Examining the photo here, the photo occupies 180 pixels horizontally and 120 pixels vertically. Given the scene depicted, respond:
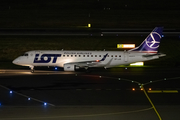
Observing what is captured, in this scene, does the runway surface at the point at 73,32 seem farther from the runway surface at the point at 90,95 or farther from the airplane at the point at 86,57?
the runway surface at the point at 90,95

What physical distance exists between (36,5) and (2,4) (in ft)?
41.6

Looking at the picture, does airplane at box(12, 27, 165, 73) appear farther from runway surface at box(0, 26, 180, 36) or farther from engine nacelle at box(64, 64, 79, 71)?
runway surface at box(0, 26, 180, 36)

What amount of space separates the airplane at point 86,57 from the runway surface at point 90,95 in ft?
4.27

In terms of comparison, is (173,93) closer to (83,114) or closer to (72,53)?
(83,114)

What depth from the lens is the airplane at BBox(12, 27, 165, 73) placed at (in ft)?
169

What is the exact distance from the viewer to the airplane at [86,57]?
169 feet

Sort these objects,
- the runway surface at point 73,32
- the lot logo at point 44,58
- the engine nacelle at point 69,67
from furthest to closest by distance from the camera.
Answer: the runway surface at point 73,32 < the lot logo at point 44,58 < the engine nacelle at point 69,67

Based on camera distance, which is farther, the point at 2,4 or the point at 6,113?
the point at 2,4

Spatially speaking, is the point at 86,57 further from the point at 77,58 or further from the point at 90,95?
the point at 90,95

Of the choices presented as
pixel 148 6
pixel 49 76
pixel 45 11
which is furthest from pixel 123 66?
pixel 148 6

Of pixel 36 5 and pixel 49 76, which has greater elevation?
pixel 36 5

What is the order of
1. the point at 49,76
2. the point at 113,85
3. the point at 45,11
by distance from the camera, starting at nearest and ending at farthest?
the point at 113,85
the point at 49,76
the point at 45,11

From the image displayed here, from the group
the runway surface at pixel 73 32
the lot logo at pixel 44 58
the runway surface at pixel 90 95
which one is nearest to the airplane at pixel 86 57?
the lot logo at pixel 44 58

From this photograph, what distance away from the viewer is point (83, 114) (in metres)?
28.7
